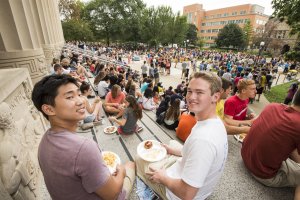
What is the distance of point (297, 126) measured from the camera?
2.16m

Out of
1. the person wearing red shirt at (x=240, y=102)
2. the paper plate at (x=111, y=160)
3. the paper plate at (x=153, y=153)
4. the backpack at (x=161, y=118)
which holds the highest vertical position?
the person wearing red shirt at (x=240, y=102)

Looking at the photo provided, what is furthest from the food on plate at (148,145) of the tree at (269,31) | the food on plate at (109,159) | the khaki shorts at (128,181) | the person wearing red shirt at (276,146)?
the tree at (269,31)

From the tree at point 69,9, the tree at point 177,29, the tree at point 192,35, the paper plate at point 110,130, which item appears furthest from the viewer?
the tree at point 192,35

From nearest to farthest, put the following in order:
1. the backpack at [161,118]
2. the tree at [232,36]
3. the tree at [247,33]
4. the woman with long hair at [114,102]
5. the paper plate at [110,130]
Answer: the paper plate at [110,130] < the backpack at [161,118] < the woman with long hair at [114,102] < the tree at [232,36] < the tree at [247,33]

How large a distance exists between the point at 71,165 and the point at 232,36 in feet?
202

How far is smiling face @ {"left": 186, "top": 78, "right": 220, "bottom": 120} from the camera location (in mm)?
1829

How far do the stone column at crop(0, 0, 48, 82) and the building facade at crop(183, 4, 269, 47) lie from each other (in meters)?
63.5

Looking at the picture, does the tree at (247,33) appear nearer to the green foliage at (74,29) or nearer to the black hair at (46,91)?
the green foliage at (74,29)

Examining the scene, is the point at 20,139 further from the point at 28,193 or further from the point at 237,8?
the point at 237,8

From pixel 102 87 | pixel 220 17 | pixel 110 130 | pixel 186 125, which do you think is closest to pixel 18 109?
pixel 110 130

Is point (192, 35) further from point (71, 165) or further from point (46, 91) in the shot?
point (71, 165)

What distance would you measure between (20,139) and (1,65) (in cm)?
302

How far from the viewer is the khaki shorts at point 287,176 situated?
255 cm

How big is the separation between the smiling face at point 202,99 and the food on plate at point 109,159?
158 centimetres
